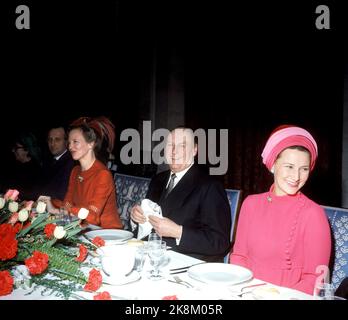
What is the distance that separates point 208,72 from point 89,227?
3.13 metres

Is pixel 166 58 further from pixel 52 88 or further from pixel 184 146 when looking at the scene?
pixel 184 146

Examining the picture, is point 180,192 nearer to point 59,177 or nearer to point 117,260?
point 117,260

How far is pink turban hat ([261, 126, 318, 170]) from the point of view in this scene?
1.68 meters

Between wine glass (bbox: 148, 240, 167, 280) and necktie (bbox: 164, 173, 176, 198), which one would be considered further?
necktie (bbox: 164, 173, 176, 198)

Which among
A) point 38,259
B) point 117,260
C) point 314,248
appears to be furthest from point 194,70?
point 38,259

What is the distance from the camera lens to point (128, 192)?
3.18 metres

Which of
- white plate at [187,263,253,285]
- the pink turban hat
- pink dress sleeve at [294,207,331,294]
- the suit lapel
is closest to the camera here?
white plate at [187,263,253,285]

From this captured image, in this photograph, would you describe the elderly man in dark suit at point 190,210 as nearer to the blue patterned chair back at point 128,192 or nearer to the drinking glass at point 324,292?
the blue patterned chair back at point 128,192

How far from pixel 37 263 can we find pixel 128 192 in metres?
1.90

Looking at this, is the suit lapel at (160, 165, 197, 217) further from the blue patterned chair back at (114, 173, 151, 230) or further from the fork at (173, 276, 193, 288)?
the fork at (173, 276, 193, 288)

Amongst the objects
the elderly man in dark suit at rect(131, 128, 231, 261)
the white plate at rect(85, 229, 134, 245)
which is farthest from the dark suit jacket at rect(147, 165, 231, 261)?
the white plate at rect(85, 229, 134, 245)

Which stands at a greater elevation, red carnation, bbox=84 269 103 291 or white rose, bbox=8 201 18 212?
white rose, bbox=8 201 18 212

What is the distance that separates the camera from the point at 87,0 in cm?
579

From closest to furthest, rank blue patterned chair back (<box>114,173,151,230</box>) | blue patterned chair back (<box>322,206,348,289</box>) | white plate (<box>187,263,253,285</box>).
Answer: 1. white plate (<box>187,263,253,285</box>)
2. blue patterned chair back (<box>322,206,348,289</box>)
3. blue patterned chair back (<box>114,173,151,230</box>)
